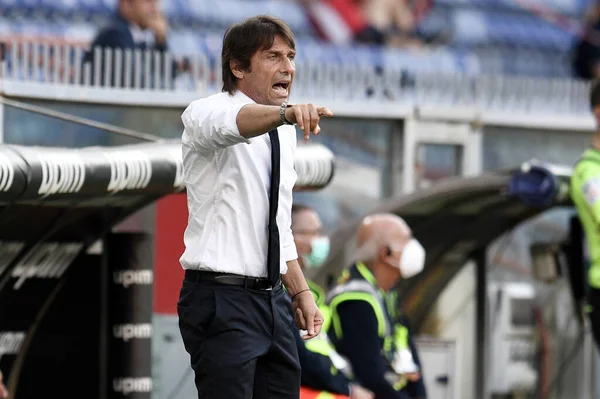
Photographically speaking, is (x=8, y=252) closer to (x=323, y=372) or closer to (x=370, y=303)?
(x=323, y=372)

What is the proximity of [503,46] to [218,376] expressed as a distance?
1394cm

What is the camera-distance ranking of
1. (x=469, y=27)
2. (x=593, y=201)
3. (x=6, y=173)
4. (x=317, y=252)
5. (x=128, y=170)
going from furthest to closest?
(x=469, y=27) < (x=593, y=201) < (x=317, y=252) < (x=128, y=170) < (x=6, y=173)

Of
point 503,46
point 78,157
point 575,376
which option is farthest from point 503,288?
point 503,46

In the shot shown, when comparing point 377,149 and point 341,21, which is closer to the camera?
point 377,149

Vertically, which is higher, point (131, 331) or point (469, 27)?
point (469, 27)

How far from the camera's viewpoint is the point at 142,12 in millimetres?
10703

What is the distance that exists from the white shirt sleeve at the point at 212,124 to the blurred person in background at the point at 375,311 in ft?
9.43

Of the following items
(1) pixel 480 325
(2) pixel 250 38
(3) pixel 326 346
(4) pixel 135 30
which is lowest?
(1) pixel 480 325

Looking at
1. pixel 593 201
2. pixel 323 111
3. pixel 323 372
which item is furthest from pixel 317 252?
pixel 323 111

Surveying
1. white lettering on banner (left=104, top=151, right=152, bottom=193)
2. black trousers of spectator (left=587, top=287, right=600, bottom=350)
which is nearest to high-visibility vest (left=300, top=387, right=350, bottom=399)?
white lettering on banner (left=104, top=151, right=152, bottom=193)

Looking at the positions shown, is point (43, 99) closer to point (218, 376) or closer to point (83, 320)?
point (83, 320)

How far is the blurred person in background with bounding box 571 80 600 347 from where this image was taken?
26.1 feet

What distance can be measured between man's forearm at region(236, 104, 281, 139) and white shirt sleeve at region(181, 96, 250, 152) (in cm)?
3

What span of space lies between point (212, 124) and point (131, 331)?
8.70 ft
